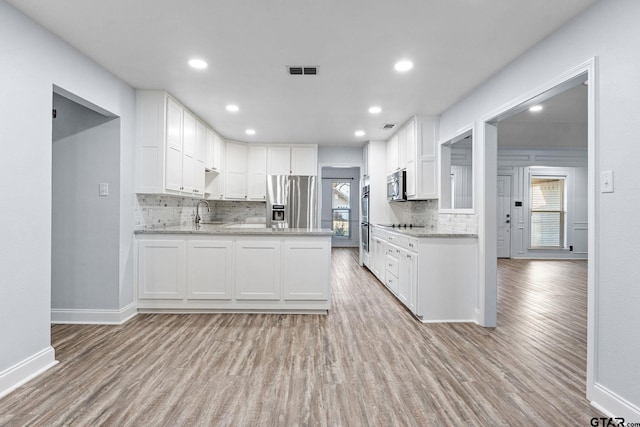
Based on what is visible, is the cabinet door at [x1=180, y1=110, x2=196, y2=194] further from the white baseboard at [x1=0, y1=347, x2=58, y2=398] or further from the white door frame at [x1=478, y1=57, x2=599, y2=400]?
the white door frame at [x1=478, y1=57, x2=599, y2=400]

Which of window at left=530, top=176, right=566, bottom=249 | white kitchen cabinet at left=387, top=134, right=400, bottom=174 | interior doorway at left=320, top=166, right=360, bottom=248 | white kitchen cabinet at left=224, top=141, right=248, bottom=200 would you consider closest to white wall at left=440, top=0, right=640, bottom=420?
white kitchen cabinet at left=387, top=134, right=400, bottom=174

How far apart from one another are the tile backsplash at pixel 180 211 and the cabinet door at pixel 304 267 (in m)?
1.69

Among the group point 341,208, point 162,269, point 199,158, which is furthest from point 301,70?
point 341,208

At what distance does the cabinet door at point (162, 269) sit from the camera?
11.2ft

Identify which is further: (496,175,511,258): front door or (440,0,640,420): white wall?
(496,175,511,258): front door

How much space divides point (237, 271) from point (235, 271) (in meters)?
0.02

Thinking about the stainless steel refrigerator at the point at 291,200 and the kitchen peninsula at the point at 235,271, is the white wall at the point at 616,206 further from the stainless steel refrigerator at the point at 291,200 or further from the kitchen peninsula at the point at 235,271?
the stainless steel refrigerator at the point at 291,200

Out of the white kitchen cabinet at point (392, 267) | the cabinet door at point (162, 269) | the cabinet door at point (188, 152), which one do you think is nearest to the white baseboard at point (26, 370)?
the cabinet door at point (162, 269)

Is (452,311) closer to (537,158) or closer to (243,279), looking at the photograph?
(243,279)

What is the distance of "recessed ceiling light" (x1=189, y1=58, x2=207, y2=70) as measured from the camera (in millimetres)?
2736

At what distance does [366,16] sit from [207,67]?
154 cm

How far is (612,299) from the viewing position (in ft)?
5.85

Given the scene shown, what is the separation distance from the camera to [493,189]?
123 inches

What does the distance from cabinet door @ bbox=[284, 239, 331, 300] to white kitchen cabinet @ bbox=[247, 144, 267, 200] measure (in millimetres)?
2737
